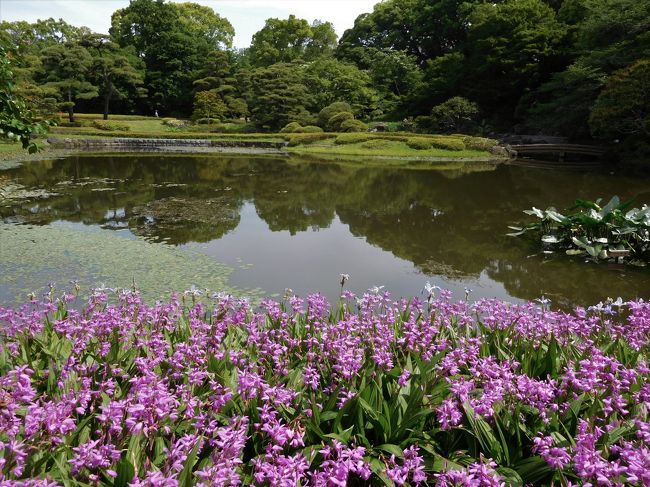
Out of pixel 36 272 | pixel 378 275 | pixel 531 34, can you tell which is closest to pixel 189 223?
pixel 36 272

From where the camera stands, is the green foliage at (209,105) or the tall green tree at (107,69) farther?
the green foliage at (209,105)

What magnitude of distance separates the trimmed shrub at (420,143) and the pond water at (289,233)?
33.2 feet

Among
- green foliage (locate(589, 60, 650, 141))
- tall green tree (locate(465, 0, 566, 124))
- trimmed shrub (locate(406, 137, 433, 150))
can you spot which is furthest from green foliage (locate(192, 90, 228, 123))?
green foliage (locate(589, 60, 650, 141))

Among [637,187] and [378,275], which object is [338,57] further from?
[378,275]

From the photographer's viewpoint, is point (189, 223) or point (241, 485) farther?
point (189, 223)

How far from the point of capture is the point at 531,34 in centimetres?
3303

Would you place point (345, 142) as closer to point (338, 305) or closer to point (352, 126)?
point (352, 126)

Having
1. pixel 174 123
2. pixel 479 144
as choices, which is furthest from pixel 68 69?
pixel 479 144

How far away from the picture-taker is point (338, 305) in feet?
13.0

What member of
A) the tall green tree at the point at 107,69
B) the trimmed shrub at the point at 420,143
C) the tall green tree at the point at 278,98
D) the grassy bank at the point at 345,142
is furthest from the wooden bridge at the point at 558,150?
the tall green tree at the point at 107,69

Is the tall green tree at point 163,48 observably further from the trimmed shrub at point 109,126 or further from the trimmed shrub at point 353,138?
the trimmed shrub at point 353,138

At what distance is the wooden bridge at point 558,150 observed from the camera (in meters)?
26.9

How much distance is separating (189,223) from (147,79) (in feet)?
140

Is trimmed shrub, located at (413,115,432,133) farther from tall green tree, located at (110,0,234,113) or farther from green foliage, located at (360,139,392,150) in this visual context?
tall green tree, located at (110,0,234,113)
